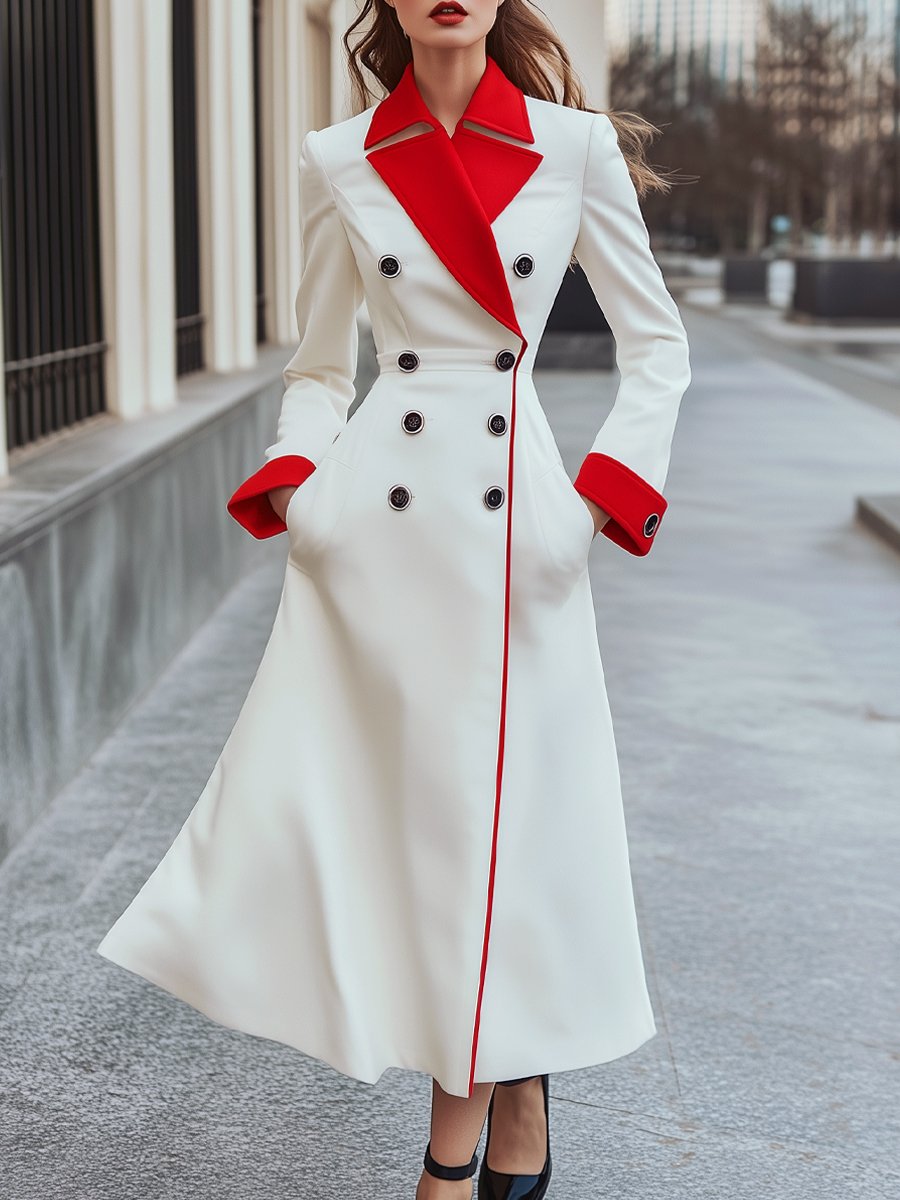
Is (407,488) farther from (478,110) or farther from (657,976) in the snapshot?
(657,976)

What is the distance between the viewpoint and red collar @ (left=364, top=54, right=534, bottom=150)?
236 cm

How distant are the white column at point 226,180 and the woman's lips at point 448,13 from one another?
7.60 meters

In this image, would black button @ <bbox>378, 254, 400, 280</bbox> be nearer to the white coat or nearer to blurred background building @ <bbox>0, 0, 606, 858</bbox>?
the white coat

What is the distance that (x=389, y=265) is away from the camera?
2340 millimetres

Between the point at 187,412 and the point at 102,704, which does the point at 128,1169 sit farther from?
the point at 187,412

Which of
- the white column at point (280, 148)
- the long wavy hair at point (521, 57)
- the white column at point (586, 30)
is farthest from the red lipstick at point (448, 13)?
the white column at point (586, 30)

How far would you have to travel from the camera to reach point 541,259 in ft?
7.76

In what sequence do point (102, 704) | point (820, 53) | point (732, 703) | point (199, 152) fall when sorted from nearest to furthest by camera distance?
1. point (102, 704)
2. point (732, 703)
3. point (199, 152)
4. point (820, 53)

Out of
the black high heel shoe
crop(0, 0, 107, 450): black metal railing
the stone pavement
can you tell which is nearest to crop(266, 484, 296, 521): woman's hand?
the black high heel shoe

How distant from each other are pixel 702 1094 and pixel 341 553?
145 cm

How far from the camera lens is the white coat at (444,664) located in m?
2.35

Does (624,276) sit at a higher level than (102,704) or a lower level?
higher

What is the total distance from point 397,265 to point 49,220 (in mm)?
4413

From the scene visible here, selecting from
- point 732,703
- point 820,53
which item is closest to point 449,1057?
point 732,703
